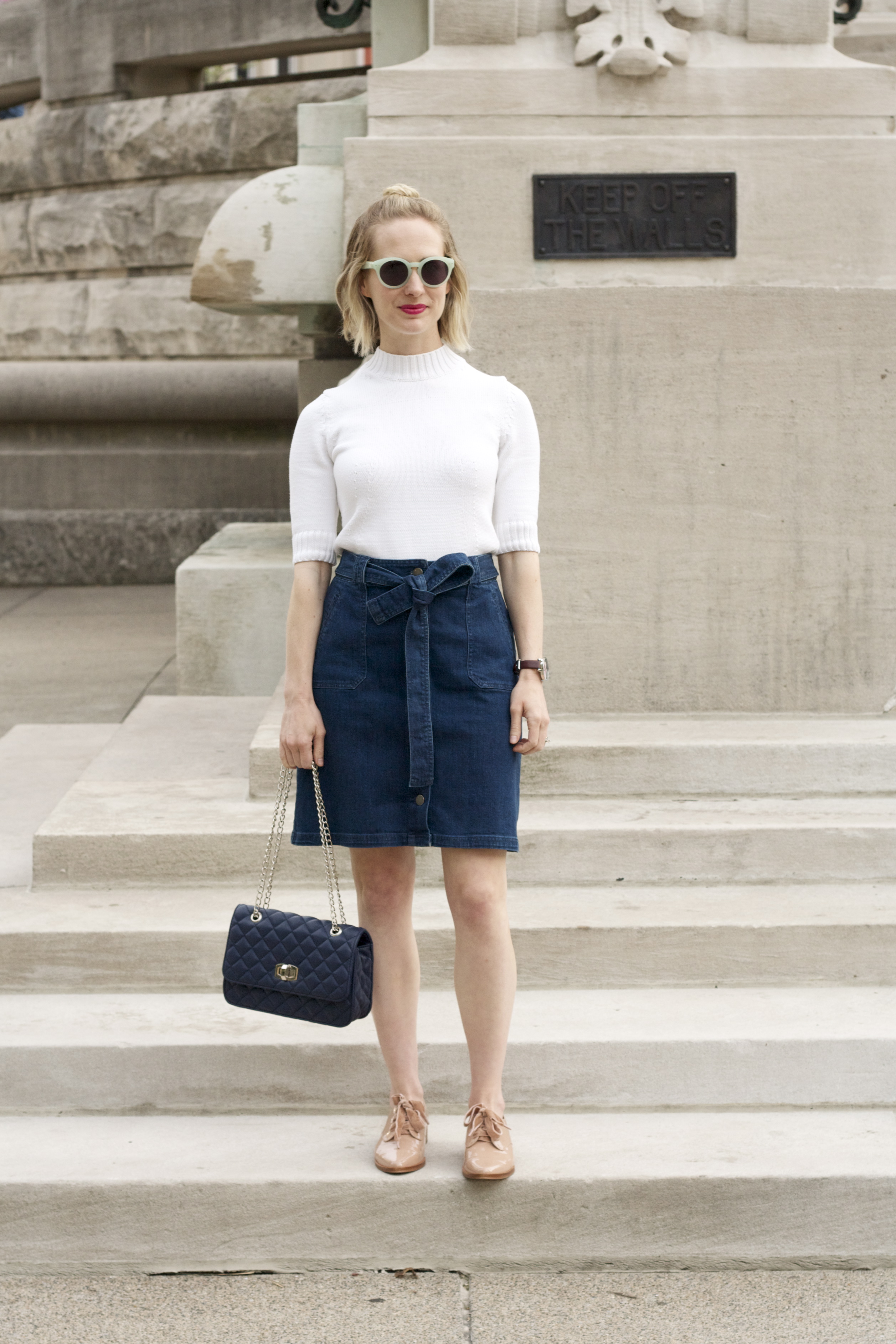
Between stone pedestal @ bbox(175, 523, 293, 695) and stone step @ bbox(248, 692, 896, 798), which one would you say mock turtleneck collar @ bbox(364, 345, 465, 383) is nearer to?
stone step @ bbox(248, 692, 896, 798)

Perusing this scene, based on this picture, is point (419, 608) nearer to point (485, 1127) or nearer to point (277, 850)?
point (277, 850)

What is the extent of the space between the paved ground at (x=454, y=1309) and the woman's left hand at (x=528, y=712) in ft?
3.10

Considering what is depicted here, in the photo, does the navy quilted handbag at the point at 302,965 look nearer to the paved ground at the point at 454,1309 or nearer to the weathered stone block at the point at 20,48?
the paved ground at the point at 454,1309

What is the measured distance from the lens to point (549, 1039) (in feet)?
11.1

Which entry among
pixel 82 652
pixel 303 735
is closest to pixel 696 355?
pixel 303 735

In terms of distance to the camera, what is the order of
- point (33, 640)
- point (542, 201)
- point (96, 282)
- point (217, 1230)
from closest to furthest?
1. point (217, 1230)
2. point (542, 201)
3. point (33, 640)
4. point (96, 282)

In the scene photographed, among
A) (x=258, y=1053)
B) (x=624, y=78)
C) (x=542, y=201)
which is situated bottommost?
(x=258, y=1053)

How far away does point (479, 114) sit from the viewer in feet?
14.9

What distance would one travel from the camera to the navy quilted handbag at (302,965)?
9.31ft

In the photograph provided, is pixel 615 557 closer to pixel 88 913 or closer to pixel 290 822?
pixel 290 822

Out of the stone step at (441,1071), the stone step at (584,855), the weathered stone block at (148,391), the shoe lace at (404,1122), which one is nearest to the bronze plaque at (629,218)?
the stone step at (584,855)

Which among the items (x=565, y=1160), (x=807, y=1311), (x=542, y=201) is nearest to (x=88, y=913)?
(x=565, y=1160)

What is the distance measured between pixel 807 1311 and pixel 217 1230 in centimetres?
104

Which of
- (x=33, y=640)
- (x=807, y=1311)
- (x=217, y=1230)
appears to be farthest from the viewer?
(x=33, y=640)
